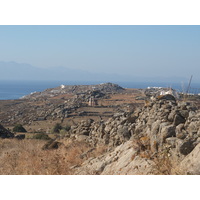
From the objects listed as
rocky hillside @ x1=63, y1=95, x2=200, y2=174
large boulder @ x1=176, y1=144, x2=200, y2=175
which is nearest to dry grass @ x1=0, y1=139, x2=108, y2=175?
rocky hillside @ x1=63, y1=95, x2=200, y2=174

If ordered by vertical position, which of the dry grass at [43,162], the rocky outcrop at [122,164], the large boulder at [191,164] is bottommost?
the dry grass at [43,162]

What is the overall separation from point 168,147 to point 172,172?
1.64 metres

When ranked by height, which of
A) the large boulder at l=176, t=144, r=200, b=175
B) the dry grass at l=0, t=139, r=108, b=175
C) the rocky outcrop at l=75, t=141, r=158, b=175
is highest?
the large boulder at l=176, t=144, r=200, b=175

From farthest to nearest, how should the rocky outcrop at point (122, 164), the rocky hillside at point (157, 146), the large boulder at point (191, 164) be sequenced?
1. the rocky outcrop at point (122, 164)
2. the rocky hillside at point (157, 146)
3. the large boulder at point (191, 164)

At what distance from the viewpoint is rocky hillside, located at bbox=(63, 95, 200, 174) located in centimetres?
720

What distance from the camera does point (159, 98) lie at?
43.7ft

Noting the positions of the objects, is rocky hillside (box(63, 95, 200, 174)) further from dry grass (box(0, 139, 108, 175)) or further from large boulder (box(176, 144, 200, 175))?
dry grass (box(0, 139, 108, 175))

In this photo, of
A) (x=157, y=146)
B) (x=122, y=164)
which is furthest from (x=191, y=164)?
(x=122, y=164)

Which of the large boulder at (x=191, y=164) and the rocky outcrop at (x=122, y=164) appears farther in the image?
the rocky outcrop at (x=122, y=164)

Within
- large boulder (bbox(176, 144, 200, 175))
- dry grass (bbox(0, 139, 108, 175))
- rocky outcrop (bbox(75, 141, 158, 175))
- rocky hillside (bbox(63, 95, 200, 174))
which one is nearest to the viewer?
large boulder (bbox(176, 144, 200, 175))

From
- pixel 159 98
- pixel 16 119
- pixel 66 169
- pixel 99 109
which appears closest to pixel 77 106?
pixel 99 109

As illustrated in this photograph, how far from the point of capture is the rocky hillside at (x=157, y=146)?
720cm

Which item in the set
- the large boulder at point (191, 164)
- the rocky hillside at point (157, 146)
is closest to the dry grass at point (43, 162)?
the rocky hillside at point (157, 146)

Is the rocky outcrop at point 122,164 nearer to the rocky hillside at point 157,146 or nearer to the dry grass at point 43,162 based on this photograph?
the rocky hillside at point 157,146
